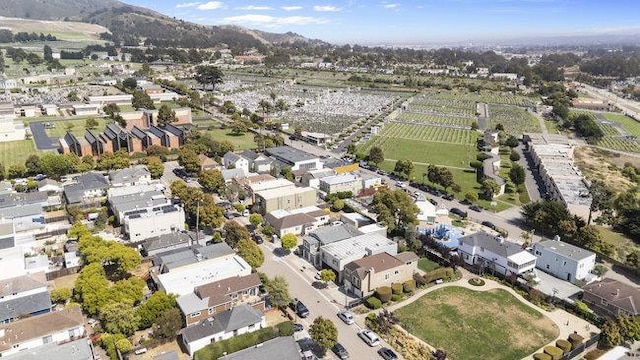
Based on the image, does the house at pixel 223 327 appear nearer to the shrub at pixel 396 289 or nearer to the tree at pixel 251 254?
the tree at pixel 251 254

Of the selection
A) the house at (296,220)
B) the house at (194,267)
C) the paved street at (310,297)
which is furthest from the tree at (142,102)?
the house at (194,267)

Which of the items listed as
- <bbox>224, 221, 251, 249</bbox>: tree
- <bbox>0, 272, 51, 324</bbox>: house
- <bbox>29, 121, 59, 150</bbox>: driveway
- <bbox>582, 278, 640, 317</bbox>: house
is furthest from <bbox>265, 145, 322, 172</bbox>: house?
<bbox>582, 278, 640, 317</bbox>: house

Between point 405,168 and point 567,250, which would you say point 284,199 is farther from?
point 567,250

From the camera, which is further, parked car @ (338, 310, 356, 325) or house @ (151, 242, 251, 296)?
house @ (151, 242, 251, 296)

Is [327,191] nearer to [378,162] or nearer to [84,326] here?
[378,162]

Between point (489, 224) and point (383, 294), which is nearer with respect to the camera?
point (383, 294)

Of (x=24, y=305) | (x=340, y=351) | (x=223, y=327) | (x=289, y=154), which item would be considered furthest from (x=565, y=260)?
(x=24, y=305)

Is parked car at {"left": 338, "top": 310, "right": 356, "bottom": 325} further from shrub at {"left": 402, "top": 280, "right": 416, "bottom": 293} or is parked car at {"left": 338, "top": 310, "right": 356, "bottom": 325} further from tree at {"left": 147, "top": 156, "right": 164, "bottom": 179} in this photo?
tree at {"left": 147, "top": 156, "right": 164, "bottom": 179}
